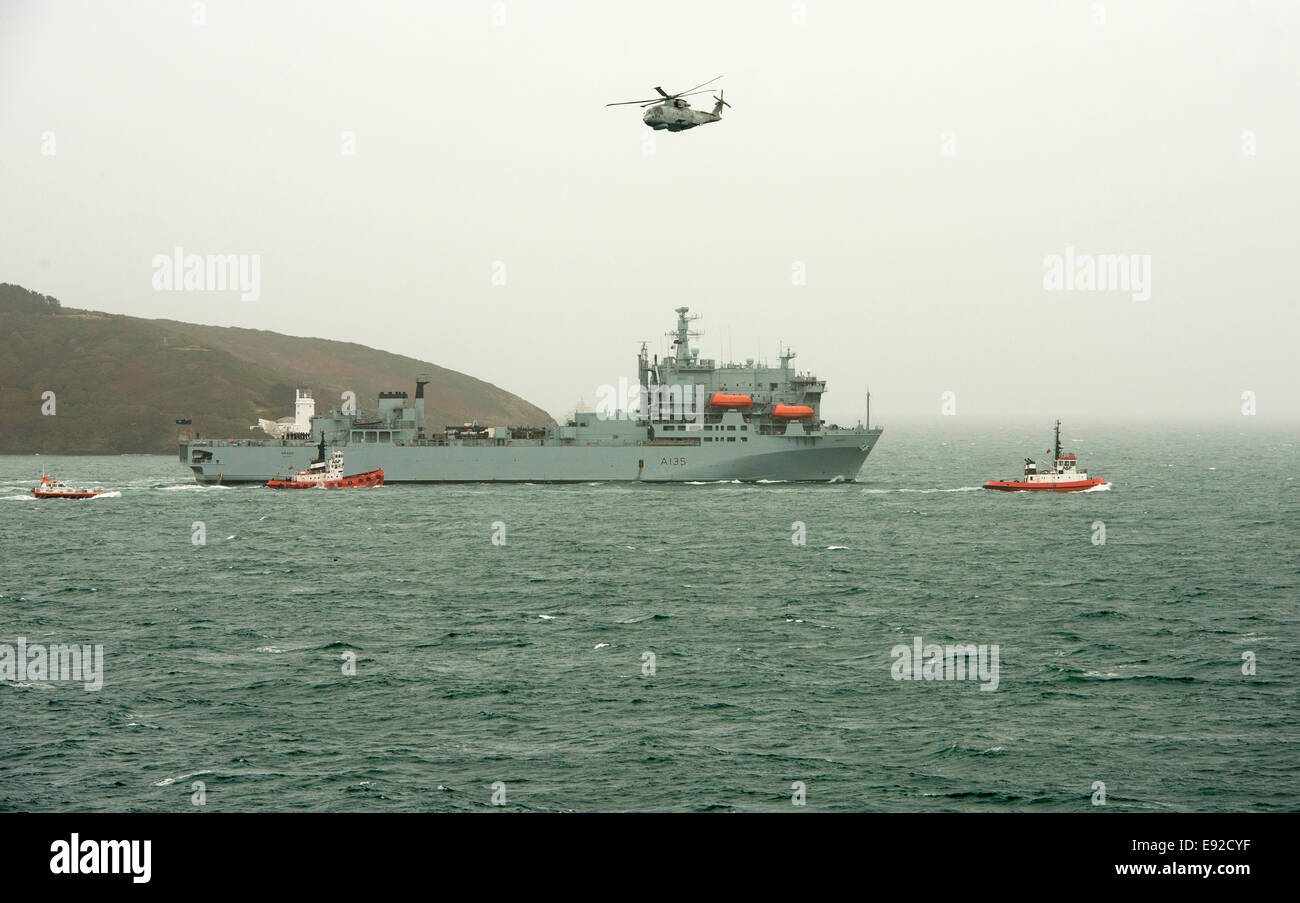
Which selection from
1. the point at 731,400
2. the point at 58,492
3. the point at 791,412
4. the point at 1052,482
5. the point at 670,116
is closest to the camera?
the point at 670,116

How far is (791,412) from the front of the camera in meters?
77.5

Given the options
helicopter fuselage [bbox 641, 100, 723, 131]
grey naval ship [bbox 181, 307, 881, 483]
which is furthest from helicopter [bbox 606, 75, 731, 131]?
grey naval ship [bbox 181, 307, 881, 483]

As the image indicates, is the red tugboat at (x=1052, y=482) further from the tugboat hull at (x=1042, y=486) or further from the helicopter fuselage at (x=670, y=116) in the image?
the helicopter fuselage at (x=670, y=116)

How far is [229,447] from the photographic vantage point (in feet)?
270

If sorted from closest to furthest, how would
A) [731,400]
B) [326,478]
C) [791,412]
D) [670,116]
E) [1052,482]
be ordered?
[670,116] < [1052,482] < [791,412] < [731,400] < [326,478]

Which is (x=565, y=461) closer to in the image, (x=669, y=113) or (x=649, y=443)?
(x=649, y=443)

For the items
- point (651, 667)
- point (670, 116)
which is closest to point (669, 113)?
point (670, 116)

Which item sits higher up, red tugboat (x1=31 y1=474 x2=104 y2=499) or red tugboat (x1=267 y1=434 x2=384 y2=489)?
red tugboat (x1=267 y1=434 x2=384 y2=489)

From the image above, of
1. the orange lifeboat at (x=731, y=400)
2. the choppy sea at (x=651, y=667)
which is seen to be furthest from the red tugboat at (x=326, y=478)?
the orange lifeboat at (x=731, y=400)

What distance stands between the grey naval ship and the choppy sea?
20003 millimetres

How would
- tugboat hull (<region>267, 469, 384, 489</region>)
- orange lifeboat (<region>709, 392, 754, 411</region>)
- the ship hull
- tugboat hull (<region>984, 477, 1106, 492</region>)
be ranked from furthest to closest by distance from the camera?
orange lifeboat (<region>709, 392, 754, 411</region>)
tugboat hull (<region>267, 469, 384, 489</region>)
the ship hull
tugboat hull (<region>984, 477, 1106, 492</region>)

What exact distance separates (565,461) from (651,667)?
5366cm

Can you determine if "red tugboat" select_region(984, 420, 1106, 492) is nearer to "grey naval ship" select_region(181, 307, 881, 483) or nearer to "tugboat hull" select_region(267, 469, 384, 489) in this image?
"grey naval ship" select_region(181, 307, 881, 483)

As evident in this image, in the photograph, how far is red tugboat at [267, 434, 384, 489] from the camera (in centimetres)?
7775
